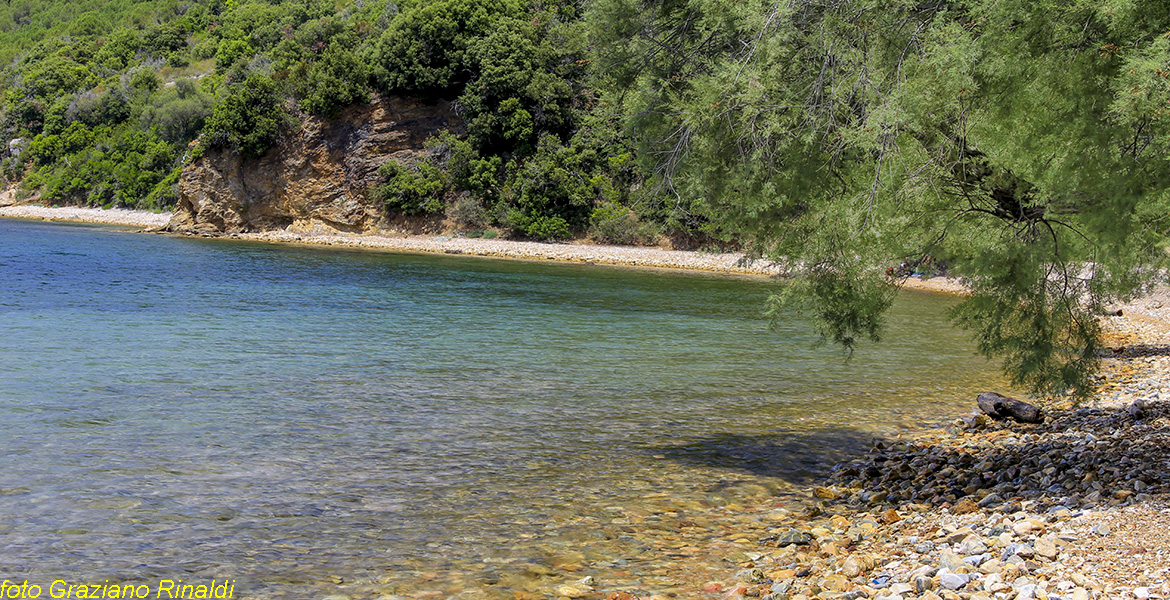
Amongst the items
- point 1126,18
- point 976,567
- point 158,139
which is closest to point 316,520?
point 976,567

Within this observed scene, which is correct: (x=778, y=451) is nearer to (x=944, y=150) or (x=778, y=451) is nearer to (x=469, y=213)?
(x=944, y=150)

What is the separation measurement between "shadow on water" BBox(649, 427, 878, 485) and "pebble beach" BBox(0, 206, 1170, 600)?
0.29m

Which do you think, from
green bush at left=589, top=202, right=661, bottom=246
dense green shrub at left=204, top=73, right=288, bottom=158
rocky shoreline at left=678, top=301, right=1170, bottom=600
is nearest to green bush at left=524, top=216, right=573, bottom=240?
green bush at left=589, top=202, right=661, bottom=246

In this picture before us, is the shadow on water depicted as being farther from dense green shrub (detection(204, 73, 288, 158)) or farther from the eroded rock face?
dense green shrub (detection(204, 73, 288, 158))

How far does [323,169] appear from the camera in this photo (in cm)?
5225

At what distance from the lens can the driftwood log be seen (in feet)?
33.0

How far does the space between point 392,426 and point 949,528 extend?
6364 mm

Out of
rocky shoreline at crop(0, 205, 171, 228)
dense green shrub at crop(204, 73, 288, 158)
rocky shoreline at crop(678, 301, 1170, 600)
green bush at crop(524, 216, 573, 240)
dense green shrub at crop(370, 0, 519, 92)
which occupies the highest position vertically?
dense green shrub at crop(370, 0, 519, 92)

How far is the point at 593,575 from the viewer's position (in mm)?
6000

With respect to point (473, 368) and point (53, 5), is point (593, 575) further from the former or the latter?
point (53, 5)

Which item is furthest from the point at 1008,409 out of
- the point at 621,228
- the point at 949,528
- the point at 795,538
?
the point at 621,228

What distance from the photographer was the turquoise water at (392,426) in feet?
21.0

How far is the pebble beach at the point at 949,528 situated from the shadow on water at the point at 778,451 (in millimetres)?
294

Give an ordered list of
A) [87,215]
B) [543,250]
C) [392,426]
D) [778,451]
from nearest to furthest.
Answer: [778,451] < [392,426] < [543,250] < [87,215]
